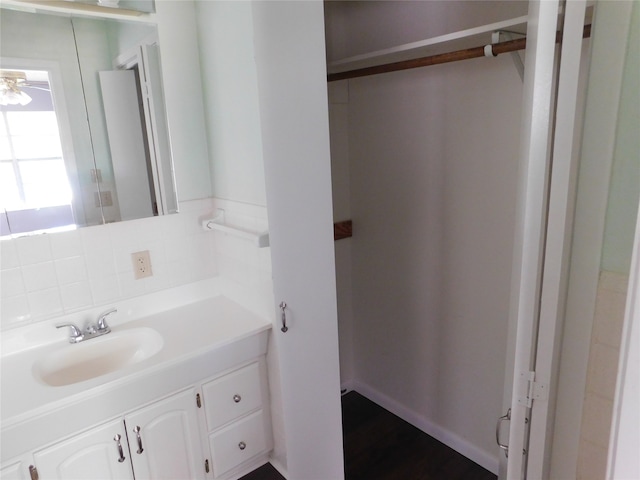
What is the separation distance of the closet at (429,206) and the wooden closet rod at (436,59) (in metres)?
0.03

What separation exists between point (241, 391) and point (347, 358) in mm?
916

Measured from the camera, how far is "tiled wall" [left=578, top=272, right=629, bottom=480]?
779mm

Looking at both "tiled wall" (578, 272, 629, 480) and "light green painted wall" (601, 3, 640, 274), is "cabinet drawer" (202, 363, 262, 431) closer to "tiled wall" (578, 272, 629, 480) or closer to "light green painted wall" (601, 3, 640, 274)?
"tiled wall" (578, 272, 629, 480)

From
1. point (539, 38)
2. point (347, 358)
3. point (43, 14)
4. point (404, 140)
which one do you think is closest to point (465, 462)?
Answer: point (347, 358)

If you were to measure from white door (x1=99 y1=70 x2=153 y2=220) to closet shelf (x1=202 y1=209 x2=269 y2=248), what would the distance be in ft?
0.87

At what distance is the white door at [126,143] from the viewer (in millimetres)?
1787

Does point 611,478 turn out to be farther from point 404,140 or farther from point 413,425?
point 413,425

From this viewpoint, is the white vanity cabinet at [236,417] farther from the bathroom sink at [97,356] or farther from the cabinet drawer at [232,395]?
the bathroom sink at [97,356]

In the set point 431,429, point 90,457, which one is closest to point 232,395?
point 90,457

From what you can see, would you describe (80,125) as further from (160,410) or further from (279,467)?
(279,467)

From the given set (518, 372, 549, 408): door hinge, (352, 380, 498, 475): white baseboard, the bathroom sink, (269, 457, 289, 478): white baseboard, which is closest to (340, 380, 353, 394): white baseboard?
(352, 380, 498, 475): white baseboard

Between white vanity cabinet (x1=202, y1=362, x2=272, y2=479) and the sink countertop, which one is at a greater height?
the sink countertop

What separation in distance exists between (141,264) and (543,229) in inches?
65.9

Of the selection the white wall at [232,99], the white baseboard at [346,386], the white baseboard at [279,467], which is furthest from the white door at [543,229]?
the white baseboard at [346,386]
